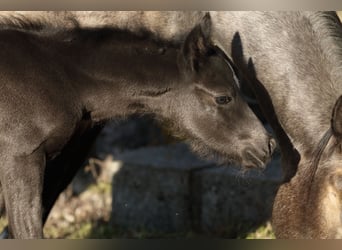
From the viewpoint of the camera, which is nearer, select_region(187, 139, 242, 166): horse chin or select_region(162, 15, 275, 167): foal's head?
select_region(162, 15, 275, 167): foal's head

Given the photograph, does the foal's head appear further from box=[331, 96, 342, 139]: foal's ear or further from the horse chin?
box=[331, 96, 342, 139]: foal's ear

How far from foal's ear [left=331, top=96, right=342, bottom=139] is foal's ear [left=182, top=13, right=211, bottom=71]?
2.63 feet

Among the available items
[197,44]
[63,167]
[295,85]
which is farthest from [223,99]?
[63,167]

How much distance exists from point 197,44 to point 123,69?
48 cm

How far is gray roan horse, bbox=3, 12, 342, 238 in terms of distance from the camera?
14.5ft

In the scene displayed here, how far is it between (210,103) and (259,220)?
2192mm

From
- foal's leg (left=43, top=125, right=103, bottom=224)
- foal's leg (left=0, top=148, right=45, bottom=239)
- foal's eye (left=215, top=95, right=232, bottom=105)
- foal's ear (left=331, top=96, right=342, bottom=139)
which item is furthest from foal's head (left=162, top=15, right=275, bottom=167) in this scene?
foal's leg (left=0, top=148, right=45, bottom=239)

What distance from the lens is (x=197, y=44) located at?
4.12 meters

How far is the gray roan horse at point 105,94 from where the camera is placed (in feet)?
13.0

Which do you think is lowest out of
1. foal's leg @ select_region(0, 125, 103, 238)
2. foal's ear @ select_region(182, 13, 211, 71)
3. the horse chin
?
foal's leg @ select_region(0, 125, 103, 238)

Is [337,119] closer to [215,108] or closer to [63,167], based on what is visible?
[215,108]

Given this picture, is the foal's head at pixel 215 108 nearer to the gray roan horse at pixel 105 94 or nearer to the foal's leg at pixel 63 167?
Result: the gray roan horse at pixel 105 94

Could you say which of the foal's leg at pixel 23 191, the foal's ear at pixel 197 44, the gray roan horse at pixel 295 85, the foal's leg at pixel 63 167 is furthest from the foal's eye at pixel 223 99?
the foal's leg at pixel 23 191

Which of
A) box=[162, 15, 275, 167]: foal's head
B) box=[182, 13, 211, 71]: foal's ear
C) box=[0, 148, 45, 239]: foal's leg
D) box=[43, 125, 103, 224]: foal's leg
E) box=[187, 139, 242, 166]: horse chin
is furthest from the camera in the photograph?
box=[43, 125, 103, 224]: foal's leg
